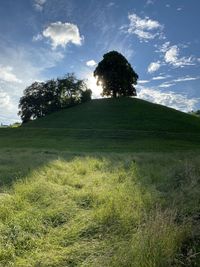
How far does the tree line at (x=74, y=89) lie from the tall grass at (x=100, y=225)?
71.6m

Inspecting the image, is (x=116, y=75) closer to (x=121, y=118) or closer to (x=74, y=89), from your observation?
(x=74, y=89)

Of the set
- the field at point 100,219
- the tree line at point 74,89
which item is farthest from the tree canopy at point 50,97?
the field at point 100,219

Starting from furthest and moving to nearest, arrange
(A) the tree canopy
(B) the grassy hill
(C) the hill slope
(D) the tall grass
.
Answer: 1. (A) the tree canopy
2. (C) the hill slope
3. (B) the grassy hill
4. (D) the tall grass

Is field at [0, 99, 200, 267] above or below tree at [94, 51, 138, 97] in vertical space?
below

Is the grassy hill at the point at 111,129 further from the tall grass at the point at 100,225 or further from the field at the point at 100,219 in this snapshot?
the tall grass at the point at 100,225

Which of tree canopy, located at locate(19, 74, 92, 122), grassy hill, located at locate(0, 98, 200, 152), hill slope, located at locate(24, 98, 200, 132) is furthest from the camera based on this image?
tree canopy, located at locate(19, 74, 92, 122)

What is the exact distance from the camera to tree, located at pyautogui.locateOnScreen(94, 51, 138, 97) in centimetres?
8526

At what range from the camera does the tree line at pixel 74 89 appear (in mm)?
82812

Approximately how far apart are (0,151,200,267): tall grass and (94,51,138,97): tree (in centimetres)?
7431

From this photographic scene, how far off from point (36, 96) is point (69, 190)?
242 feet

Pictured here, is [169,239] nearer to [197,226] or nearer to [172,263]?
[172,263]

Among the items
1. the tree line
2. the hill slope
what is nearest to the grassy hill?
the hill slope

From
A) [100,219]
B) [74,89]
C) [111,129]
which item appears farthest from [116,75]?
[100,219]

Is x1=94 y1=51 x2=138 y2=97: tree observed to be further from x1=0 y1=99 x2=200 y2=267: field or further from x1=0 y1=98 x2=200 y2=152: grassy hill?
x1=0 y1=99 x2=200 y2=267: field
